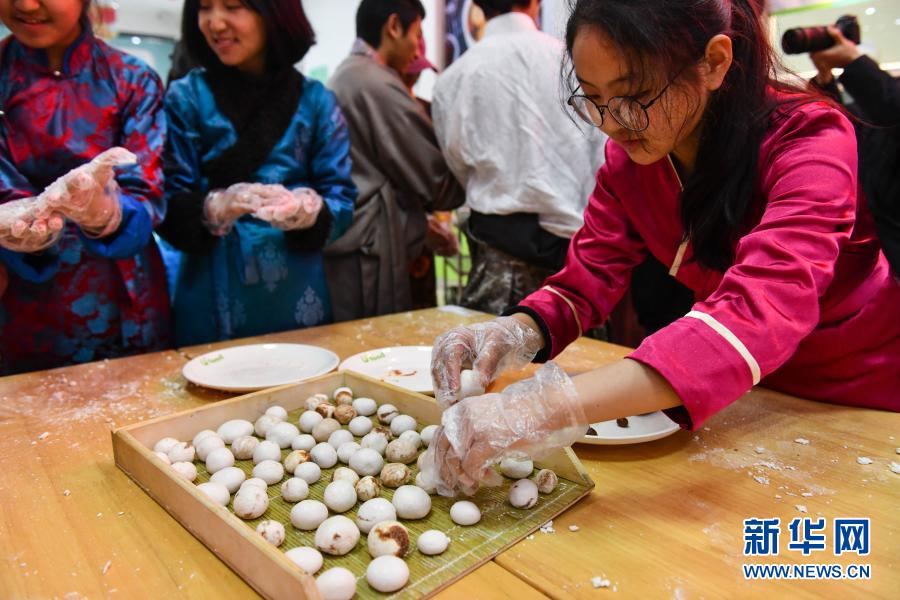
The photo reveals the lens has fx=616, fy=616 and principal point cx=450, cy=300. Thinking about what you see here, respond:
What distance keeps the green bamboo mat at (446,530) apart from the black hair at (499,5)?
172cm

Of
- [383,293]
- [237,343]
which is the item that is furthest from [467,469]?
[383,293]

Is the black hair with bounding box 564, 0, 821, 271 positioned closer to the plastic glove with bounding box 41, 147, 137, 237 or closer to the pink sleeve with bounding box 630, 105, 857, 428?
the pink sleeve with bounding box 630, 105, 857, 428

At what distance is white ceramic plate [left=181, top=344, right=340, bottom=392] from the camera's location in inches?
51.9

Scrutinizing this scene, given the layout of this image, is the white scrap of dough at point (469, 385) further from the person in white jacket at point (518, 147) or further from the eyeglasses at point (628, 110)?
the person in white jacket at point (518, 147)

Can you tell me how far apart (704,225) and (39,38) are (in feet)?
4.94

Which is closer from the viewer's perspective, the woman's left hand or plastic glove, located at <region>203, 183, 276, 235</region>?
the woman's left hand

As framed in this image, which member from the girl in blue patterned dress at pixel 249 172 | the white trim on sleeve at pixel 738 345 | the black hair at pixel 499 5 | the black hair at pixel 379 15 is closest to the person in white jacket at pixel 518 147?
the black hair at pixel 499 5

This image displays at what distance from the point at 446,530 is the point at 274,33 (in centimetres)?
152

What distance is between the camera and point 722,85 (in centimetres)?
97

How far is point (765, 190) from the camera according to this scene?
995mm

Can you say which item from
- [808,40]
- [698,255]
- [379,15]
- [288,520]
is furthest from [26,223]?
[808,40]

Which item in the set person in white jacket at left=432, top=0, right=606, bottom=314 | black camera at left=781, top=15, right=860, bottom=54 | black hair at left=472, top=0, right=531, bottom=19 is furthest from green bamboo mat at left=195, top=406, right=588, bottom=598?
black hair at left=472, top=0, right=531, bottom=19

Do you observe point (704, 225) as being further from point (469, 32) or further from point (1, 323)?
point (469, 32)

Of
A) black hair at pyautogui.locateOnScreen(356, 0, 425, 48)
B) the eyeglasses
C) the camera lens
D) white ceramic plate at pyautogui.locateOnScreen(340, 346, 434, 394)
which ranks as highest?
black hair at pyautogui.locateOnScreen(356, 0, 425, 48)
